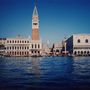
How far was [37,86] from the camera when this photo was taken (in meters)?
14.6

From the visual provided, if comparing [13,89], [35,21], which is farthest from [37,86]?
[35,21]

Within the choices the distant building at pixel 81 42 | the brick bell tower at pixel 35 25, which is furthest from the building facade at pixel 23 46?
the distant building at pixel 81 42

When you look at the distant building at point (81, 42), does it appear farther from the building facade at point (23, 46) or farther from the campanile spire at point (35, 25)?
the campanile spire at point (35, 25)

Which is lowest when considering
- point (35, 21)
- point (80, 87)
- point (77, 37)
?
point (80, 87)

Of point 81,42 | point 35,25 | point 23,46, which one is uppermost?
point 35,25

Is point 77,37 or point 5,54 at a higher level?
point 77,37

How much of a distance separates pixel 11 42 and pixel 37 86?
116m

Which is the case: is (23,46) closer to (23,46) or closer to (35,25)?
(23,46)

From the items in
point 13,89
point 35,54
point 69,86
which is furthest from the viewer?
point 35,54

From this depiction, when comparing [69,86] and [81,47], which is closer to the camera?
[69,86]

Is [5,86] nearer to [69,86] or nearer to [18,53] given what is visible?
[69,86]

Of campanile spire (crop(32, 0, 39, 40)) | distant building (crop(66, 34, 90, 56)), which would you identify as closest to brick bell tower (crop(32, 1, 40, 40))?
campanile spire (crop(32, 0, 39, 40))

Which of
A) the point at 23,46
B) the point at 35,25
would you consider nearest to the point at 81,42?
the point at 35,25

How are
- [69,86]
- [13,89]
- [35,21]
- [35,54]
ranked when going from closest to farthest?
[13,89]
[69,86]
[35,54]
[35,21]
